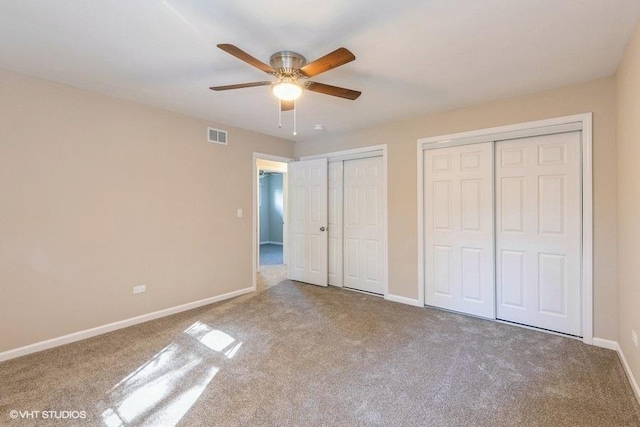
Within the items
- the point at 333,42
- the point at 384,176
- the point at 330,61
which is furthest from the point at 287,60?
the point at 384,176

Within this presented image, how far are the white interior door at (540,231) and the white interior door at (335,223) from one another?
2.19 metres

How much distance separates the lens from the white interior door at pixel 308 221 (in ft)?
15.9


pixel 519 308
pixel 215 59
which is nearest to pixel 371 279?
pixel 519 308

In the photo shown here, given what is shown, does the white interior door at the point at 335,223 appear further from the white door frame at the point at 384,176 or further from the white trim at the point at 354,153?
the white door frame at the point at 384,176

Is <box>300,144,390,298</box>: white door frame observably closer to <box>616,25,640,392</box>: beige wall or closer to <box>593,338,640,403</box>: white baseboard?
<box>593,338,640,403</box>: white baseboard

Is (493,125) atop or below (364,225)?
atop

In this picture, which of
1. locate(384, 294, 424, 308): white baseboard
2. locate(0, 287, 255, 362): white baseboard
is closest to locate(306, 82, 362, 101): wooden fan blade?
locate(384, 294, 424, 308): white baseboard

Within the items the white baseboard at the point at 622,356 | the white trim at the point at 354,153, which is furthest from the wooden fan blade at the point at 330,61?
the white baseboard at the point at 622,356

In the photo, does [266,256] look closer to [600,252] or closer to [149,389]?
[149,389]

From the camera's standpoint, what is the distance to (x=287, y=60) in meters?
2.24

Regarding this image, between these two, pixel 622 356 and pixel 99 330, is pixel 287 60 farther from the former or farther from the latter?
pixel 622 356

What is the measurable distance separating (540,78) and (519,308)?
229 centimetres

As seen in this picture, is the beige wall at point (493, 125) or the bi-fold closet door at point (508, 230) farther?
the bi-fold closet door at point (508, 230)

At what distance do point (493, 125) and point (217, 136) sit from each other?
3.36m
